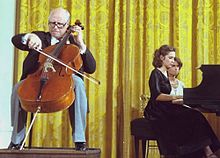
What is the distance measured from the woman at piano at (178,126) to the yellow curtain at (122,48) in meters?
0.63

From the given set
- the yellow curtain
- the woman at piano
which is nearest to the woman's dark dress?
the woman at piano

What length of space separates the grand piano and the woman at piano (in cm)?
28

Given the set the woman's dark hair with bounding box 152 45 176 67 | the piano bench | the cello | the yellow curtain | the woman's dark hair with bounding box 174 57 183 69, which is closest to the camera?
the cello

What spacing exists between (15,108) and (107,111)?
1609 mm

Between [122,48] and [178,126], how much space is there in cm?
117

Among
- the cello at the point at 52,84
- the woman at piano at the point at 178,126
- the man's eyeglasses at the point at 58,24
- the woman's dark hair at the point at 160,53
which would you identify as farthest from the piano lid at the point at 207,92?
the man's eyeglasses at the point at 58,24

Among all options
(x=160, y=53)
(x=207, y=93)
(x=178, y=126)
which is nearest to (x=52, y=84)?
(x=207, y=93)

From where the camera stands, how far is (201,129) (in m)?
3.58

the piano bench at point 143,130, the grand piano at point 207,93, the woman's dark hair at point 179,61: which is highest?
the woman's dark hair at point 179,61

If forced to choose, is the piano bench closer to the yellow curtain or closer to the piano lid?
the yellow curtain

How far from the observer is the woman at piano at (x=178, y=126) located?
3.54 metres

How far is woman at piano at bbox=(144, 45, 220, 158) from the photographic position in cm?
354

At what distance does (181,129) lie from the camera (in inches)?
142

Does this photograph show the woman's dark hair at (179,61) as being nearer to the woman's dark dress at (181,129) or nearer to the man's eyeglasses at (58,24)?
the woman's dark dress at (181,129)
